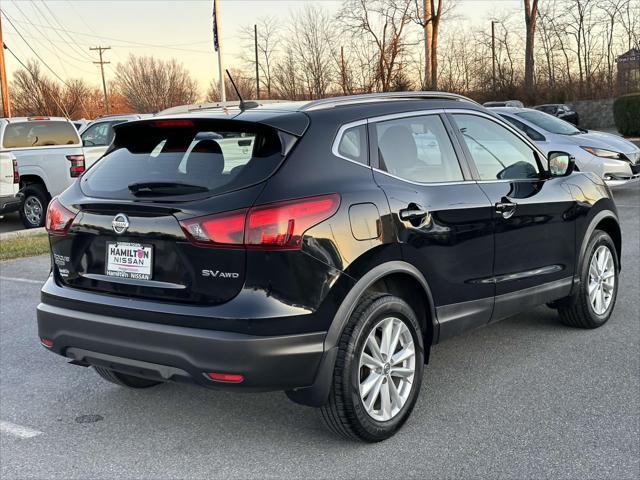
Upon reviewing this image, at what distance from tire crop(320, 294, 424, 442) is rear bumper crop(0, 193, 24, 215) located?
32.5 ft

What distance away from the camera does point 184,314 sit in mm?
3330

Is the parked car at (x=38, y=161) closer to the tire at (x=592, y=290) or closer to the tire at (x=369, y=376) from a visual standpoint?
the tire at (x=592, y=290)

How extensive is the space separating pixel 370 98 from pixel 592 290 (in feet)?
8.31

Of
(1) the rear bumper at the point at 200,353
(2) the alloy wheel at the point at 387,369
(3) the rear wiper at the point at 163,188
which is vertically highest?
(3) the rear wiper at the point at 163,188

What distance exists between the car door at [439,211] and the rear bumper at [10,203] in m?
9.57

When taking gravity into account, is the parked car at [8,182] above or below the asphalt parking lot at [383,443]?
above

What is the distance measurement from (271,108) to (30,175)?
10.7 meters

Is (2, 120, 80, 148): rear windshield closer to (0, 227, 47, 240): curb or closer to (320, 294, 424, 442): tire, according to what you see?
(0, 227, 47, 240): curb

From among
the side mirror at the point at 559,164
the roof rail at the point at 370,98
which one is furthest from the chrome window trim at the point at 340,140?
the side mirror at the point at 559,164

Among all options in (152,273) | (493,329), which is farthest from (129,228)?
(493,329)

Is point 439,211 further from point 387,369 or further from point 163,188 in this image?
point 163,188

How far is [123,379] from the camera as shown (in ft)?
14.9

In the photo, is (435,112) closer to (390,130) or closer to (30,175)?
(390,130)

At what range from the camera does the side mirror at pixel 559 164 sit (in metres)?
5.13
